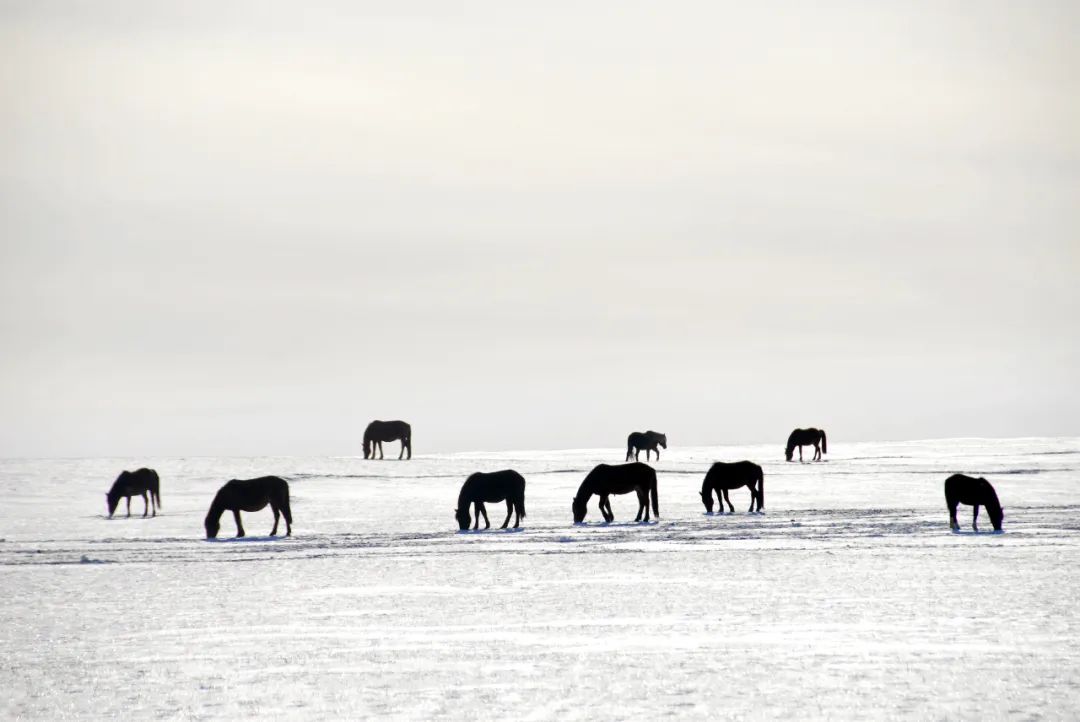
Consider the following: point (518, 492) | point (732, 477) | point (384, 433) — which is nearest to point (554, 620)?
point (518, 492)

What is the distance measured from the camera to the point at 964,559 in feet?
70.1

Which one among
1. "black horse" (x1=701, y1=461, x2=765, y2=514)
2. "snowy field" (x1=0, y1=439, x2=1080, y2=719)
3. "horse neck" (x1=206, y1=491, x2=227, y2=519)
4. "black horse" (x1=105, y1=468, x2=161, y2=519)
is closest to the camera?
"snowy field" (x1=0, y1=439, x2=1080, y2=719)

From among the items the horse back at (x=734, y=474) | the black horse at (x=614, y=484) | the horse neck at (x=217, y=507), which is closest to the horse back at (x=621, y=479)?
the black horse at (x=614, y=484)

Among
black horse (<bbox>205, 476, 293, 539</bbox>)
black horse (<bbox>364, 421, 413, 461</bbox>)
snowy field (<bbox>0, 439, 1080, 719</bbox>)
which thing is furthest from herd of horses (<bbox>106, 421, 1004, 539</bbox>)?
black horse (<bbox>364, 421, 413, 461</bbox>)

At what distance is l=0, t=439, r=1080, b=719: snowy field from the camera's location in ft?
35.3

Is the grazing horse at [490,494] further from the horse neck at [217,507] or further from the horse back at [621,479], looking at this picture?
the horse neck at [217,507]

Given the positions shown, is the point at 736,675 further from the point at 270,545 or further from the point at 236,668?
the point at 270,545

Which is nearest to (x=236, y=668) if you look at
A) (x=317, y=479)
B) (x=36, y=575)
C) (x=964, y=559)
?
(x=36, y=575)

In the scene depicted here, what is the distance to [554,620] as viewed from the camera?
15.3 m

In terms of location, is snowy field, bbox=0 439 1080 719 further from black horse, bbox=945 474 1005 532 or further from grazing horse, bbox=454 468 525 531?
grazing horse, bbox=454 468 525 531

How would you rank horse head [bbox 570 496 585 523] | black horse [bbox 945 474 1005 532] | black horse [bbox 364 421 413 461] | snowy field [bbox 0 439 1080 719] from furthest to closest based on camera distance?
black horse [bbox 364 421 413 461]
horse head [bbox 570 496 585 523]
black horse [bbox 945 474 1005 532]
snowy field [bbox 0 439 1080 719]

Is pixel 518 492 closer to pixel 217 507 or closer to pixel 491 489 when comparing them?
pixel 491 489

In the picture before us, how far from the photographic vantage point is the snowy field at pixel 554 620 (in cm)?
1077

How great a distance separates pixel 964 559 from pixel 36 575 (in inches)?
622
